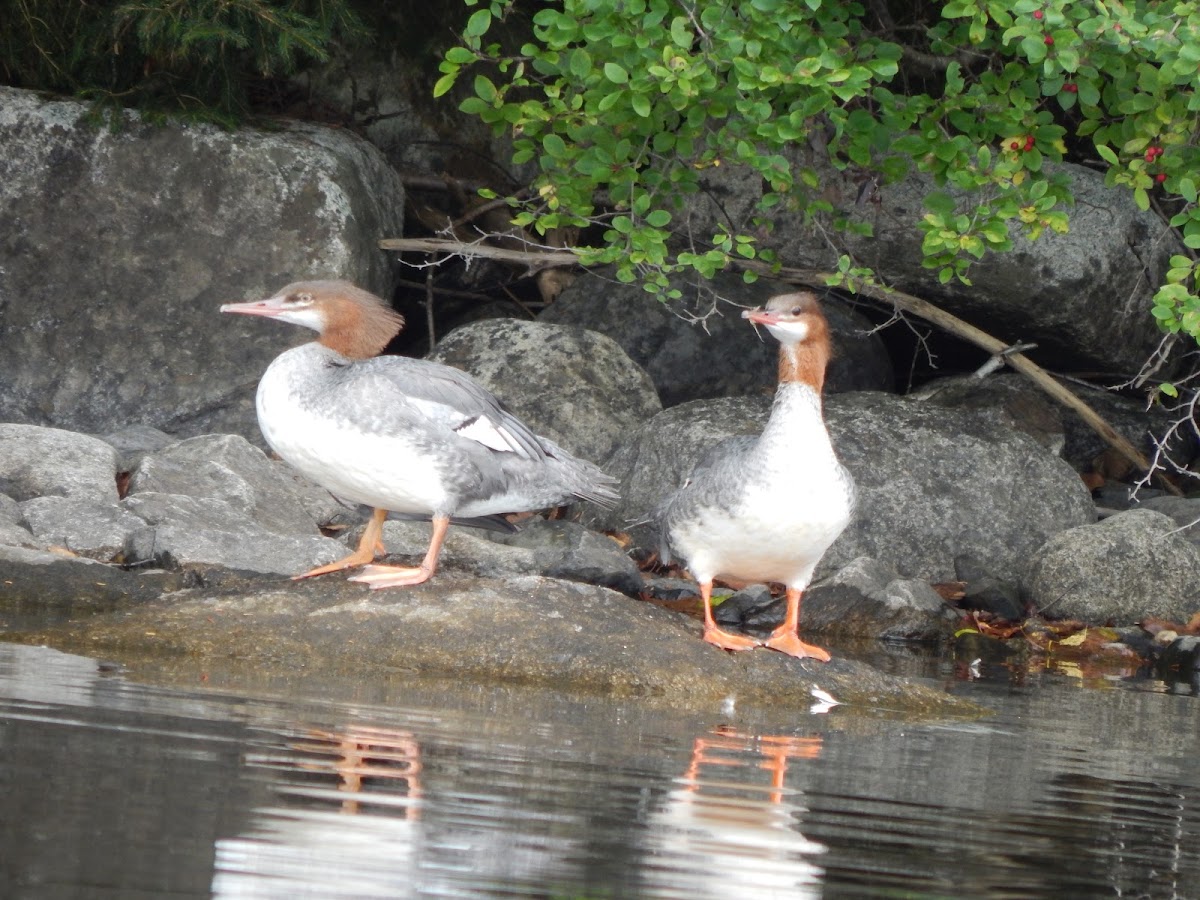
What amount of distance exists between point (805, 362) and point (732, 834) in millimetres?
3518

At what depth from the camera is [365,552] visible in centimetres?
658

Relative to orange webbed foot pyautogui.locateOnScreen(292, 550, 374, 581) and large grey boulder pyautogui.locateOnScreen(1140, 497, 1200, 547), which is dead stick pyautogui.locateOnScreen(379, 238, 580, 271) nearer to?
large grey boulder pyautogui.locateOnScreen(1140, 497, 1200, 547)

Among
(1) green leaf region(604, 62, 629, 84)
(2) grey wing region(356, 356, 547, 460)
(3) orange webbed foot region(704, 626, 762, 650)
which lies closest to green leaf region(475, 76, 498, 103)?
(1) green leaf region(604, 62, 629, 84)

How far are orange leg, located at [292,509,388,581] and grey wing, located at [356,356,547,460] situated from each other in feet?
2.05

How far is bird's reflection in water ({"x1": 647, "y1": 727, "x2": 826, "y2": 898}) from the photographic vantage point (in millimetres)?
3096

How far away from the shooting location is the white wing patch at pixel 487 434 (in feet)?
21.1

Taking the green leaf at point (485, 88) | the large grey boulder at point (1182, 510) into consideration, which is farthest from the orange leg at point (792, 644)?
the large grey boulder at point (1182, 510)

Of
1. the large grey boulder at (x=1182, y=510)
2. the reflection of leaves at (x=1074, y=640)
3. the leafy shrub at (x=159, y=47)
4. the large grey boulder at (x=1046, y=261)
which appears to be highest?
the leafy shrub at (x=159, y=47)

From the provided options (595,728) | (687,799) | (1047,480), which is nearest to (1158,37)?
(1047,480)

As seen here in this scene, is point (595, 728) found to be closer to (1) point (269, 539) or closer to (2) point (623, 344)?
(1) point (269, 539)

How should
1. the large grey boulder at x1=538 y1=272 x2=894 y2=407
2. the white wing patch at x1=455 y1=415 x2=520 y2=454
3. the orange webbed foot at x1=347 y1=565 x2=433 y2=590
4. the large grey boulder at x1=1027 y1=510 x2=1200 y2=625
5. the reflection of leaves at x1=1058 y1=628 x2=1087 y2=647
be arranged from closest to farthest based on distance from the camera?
the orange webbed foot at x1=347 y1=565 x2=433 y2=590 < the white wing patch at x1=455 y1=415 x2=520 y2=454 < the reflection of leaves at x1=1058 y1=628 x2=1087 y2=647 < the large grey boulder at x1=1027 y1=510 x2=1200 y2=625 < the large grey boulder at x1=538 y1=272 x2=894 y2=407

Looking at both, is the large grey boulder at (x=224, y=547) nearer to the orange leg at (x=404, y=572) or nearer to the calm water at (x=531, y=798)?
the orange leg at (x=404, y=572)

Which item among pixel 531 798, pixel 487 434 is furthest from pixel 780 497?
pixel 531 798

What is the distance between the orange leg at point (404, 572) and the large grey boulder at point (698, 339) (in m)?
5.37
